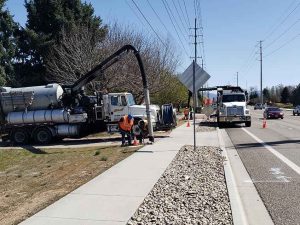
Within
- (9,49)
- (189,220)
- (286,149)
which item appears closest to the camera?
(189,220)

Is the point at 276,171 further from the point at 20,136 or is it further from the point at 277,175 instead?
the point at 20,136

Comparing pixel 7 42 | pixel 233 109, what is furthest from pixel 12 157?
pixel 7 42

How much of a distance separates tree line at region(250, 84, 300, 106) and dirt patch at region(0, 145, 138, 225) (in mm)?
111552

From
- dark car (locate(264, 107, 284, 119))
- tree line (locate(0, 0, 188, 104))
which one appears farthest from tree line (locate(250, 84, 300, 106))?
tree line (locate(0, 0, 188, 104))

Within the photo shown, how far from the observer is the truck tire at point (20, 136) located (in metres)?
25.7

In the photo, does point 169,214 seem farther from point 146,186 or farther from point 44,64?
point 44,64

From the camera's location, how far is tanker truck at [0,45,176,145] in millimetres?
25125

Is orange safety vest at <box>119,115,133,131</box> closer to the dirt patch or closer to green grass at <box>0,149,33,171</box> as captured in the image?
the dirt patch

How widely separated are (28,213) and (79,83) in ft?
60.1

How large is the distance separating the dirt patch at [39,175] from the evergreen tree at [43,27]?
21.8 m

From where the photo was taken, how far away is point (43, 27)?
43625 mm

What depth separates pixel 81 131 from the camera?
84.5 ft

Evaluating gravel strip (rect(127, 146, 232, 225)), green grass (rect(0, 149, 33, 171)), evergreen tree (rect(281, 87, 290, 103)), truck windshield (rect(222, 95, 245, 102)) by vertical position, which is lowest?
green grass (rect(0, 149, 33, 171))

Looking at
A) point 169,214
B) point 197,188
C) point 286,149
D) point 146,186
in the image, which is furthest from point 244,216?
point 286,149
